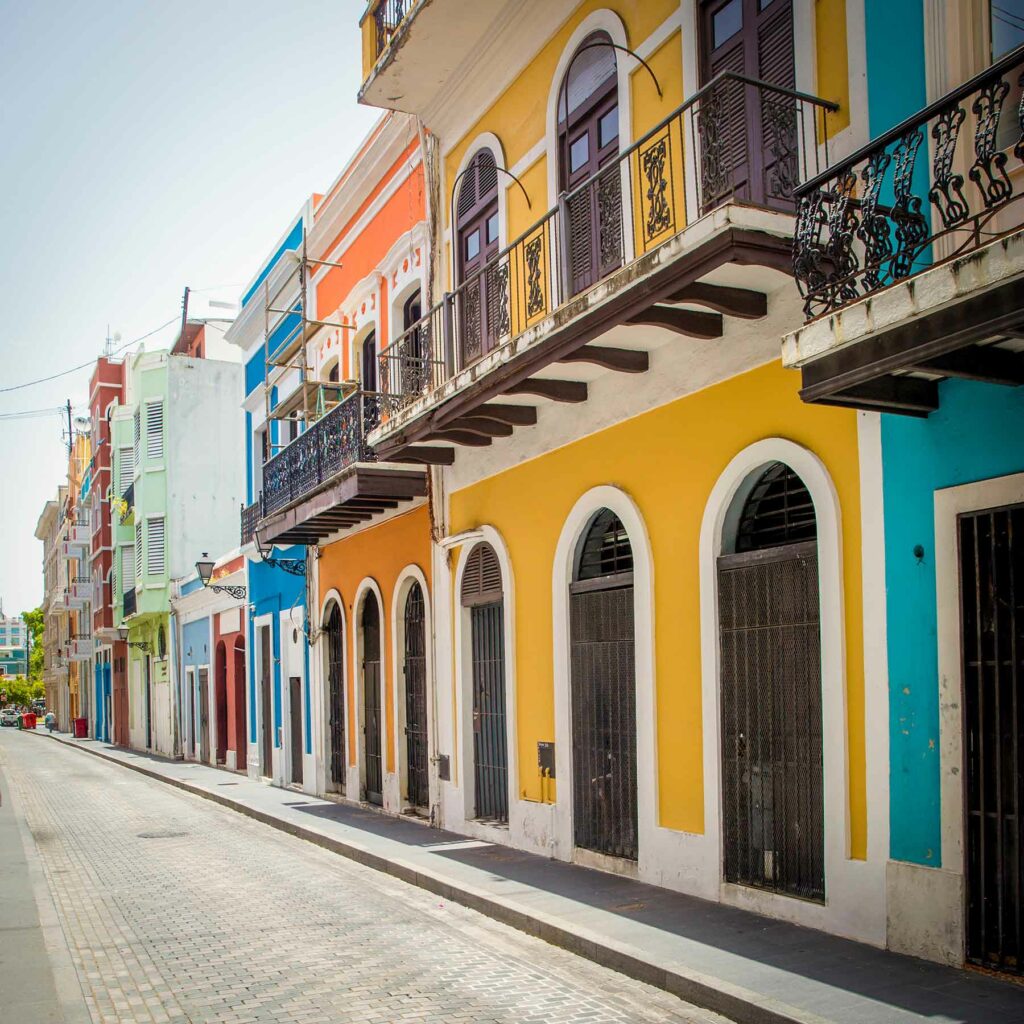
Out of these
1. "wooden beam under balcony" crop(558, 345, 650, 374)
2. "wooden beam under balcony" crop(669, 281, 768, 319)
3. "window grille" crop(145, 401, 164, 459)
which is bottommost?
"wooden beam under balcony" crop(558, 345, 650, 374)

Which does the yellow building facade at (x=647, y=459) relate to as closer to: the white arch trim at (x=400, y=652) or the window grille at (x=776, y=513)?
the window grille at (x=776, y=513)

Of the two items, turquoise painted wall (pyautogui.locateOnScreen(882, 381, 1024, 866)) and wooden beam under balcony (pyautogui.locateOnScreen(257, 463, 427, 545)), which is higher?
wooden beam under balcony (pyautogui.locateOnScreen(257, 463, 427, 545))

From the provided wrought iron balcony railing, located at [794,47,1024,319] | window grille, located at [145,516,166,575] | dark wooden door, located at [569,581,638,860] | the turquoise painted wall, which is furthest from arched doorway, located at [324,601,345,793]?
window grille, located at [145,516,166,575]

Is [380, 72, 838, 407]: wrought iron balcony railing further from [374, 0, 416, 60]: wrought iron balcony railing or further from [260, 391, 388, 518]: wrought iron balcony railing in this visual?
[374, 0, 416, 60]: wrought iron balcony railing

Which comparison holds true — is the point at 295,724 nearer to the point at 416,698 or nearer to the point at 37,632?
the point at 416,698

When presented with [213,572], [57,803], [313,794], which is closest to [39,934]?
[313,794]

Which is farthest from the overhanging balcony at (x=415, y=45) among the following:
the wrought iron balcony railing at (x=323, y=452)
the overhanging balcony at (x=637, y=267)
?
the wrought iron balcony railing at (x=323, y=452)

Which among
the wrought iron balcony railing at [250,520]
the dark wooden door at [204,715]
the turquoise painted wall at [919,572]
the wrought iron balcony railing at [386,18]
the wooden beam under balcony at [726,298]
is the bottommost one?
the dark wooden door at [204,715]

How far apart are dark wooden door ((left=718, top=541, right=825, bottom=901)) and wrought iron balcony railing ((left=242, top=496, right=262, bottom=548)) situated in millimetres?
13048

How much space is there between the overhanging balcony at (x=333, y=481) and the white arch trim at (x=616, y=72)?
13.1ft

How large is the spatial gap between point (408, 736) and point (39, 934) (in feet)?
22.5

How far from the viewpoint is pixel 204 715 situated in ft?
94.3

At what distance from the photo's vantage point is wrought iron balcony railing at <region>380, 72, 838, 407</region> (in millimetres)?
7445

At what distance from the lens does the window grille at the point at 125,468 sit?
40.8 meters
